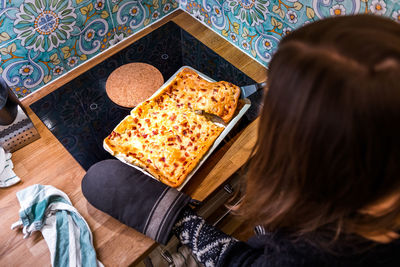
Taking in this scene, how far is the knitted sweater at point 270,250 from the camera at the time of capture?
0.51m

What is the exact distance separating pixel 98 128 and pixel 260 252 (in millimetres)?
571

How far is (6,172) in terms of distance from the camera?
0.84m

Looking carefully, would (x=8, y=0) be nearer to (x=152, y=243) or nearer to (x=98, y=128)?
(x=98, y=128)

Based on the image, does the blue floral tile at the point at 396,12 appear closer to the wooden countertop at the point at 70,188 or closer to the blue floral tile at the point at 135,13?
the wooden countertop at the point at 70,188

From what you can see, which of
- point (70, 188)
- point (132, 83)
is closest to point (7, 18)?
point (132, 83)

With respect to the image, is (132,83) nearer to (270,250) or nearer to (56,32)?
(56,32)

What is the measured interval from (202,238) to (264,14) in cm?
72

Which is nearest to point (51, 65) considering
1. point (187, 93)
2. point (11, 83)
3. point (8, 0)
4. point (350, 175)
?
point (11, 83)

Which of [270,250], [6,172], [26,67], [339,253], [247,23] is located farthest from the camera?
[247,23]

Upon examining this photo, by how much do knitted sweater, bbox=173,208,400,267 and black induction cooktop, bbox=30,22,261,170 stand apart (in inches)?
13.2

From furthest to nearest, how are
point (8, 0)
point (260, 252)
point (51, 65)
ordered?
point (51, 65) < point (8, 0) < point (260, 252)

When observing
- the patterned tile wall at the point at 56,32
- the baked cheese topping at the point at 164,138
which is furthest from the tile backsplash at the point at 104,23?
the baked cheese topping at the point at 164,138

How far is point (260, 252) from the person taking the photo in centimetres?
71

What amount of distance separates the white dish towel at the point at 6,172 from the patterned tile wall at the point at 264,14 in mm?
820
